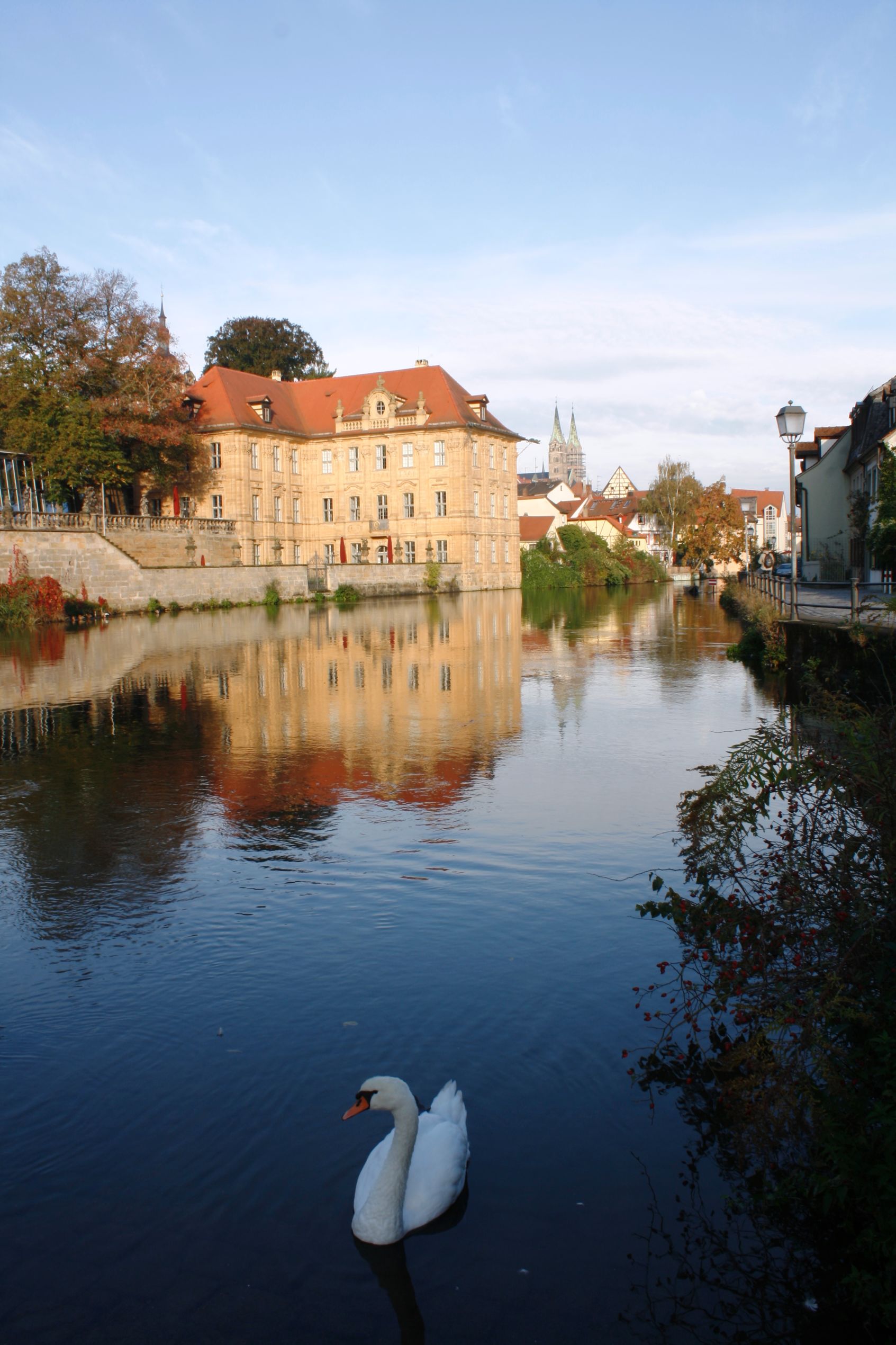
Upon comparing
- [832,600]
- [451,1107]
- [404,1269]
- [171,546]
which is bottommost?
[404,1269]

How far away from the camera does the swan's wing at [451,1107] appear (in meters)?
4.16

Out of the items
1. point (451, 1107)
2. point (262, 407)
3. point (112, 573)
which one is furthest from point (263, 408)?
point (451, 1107)

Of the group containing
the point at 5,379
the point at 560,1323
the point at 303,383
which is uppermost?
the point at 303,383

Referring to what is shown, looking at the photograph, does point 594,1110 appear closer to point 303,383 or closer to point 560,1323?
point 560,1323

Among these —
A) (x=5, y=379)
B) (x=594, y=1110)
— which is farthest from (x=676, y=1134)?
(x=5, y=379)

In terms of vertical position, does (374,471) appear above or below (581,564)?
above

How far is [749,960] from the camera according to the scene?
14.3 feet

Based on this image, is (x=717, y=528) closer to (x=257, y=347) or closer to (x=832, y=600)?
(x=257, y=347)

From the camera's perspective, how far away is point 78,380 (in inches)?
1836

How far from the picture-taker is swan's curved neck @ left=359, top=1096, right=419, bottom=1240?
3750 millimetres

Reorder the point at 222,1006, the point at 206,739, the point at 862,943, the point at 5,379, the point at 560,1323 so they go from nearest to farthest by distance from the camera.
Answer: the point at 560,1323 < the point at 862,943 < the point at 222,1006 < the point at 206,739 < the point at 5,379

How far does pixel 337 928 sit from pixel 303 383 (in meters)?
68.5

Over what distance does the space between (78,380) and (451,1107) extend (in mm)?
48450

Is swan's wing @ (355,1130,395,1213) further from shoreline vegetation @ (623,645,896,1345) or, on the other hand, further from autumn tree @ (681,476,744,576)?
autumn tree @ (681,476,744,576)
